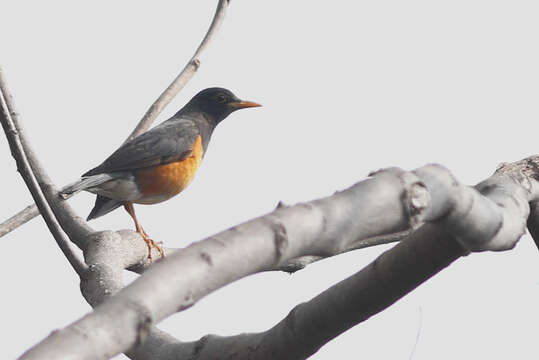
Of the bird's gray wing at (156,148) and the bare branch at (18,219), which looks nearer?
the bare branch at (18,219)

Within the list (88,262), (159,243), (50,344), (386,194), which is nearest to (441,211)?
(386,194)

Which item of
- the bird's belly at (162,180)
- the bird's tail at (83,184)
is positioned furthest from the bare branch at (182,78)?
the bird's belly at (162,180)

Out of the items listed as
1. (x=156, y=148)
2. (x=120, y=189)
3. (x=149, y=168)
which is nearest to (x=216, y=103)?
(x=156, y=148)

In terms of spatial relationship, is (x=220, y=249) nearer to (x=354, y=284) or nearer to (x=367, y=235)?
(x=367, y=235)

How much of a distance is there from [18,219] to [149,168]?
78.6 inches

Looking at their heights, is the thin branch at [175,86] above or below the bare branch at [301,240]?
above

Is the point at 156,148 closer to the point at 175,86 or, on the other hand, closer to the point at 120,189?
the point at 120,189

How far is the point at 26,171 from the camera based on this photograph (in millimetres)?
4031

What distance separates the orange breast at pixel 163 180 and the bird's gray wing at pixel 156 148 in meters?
0.05

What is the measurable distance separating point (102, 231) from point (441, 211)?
272 centimetres

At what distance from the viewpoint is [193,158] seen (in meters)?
7.21

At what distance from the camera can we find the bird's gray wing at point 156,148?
6.61 metres

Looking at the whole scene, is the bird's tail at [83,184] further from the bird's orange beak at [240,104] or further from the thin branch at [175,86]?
the bird's orange beak at [240,104]

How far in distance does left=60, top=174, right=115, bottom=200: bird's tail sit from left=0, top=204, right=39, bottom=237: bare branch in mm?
235
